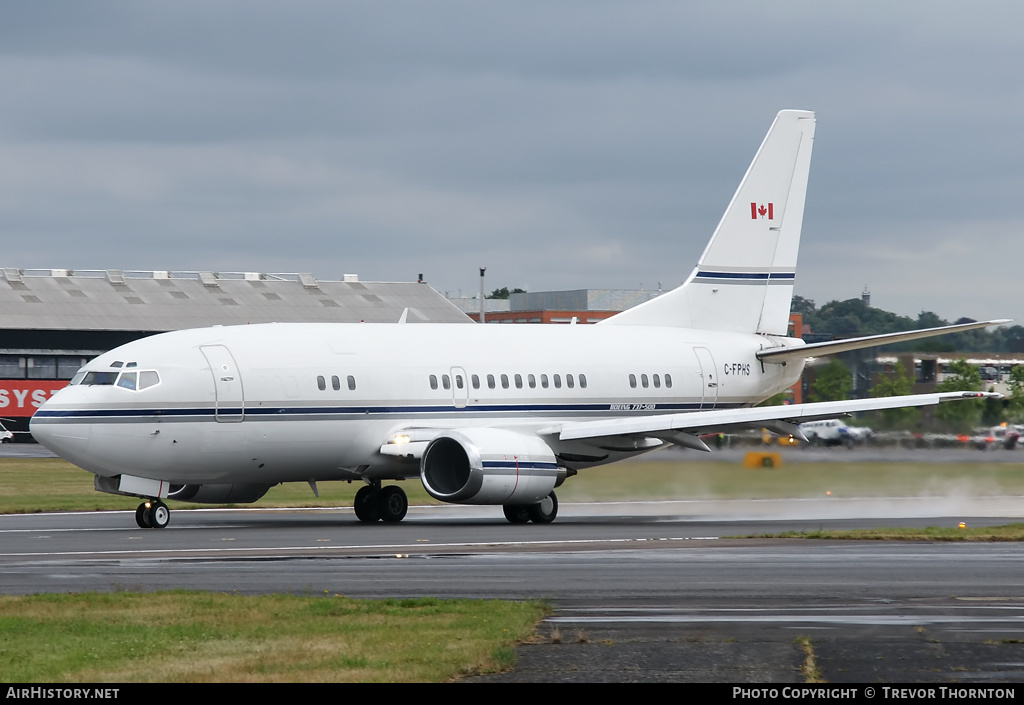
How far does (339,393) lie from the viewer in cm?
3281

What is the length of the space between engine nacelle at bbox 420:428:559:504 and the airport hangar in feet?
211

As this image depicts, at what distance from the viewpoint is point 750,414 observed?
34.3 m

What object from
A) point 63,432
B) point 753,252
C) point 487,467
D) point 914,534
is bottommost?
point 914,534

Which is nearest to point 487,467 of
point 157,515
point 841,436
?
point 157,515

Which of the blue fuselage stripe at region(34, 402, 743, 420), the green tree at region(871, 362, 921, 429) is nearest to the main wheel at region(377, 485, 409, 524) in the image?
the blue fuselage stripe at region(34, 402, 743, 420)

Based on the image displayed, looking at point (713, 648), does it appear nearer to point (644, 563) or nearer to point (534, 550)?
point (644, 563)

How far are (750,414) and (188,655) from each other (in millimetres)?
22352

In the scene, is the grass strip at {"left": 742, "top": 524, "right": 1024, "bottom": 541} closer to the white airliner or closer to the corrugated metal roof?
the white airliner

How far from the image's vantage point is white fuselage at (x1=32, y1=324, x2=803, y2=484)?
1203 inches

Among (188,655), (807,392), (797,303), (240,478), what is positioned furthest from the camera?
(797,303)

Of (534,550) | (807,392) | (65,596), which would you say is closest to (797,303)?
(807,392)

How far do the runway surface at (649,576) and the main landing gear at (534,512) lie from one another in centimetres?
81

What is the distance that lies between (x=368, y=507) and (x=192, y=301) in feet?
227

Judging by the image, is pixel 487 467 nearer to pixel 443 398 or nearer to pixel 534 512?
pixel 534 512
